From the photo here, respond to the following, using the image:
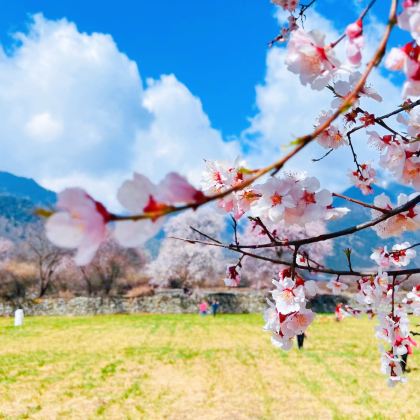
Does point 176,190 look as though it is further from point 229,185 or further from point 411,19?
point 229,185

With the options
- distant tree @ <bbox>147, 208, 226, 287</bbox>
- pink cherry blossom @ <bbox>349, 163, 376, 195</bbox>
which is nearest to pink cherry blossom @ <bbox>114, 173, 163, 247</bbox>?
pink cherry blossom @ <bbox>349, 163, 376, 195</bbox>

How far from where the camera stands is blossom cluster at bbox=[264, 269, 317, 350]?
4.61ft

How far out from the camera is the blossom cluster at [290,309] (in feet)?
4.61

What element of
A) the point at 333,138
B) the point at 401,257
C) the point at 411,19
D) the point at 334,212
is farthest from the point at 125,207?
the point at 401,257

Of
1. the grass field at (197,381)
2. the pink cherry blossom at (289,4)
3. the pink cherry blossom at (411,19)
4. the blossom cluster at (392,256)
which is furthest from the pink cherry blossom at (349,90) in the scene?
the grass field at (197,381)

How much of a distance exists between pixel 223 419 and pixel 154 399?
1.22 metres

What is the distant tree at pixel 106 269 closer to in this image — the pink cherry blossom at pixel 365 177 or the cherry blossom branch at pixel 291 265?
the pink cherry blossom at pixel 365 177

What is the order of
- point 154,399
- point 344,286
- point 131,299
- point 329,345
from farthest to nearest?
point 131,299, point 329,345, point 154,399, point 344,286

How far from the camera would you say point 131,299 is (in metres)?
26.8

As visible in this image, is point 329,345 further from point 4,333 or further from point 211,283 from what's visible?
point 211,283

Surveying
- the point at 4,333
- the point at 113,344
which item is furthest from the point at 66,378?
the point at 4,333

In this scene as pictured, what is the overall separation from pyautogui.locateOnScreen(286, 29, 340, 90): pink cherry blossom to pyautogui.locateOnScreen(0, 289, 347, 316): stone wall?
81.8ft

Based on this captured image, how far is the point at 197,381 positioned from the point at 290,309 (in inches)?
260

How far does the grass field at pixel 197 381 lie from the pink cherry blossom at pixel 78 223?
5.54 m
